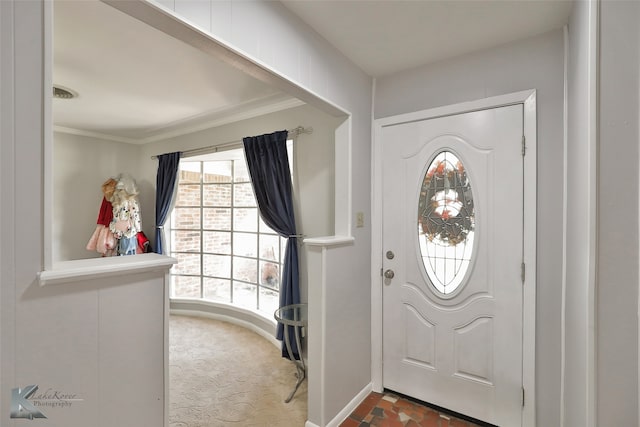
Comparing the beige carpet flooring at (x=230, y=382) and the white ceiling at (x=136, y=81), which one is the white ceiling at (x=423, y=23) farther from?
the beige carpet flooring at (x=230, y=382)

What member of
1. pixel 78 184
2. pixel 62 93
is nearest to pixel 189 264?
pixel 78 184

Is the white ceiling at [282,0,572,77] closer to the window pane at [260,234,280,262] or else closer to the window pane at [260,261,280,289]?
the window pane at [260,234,280,262]

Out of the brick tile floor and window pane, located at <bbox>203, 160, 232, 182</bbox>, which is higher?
window pane, located at <bbox>203, 160, 232, 182</bbox>

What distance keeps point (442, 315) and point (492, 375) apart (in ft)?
1.38

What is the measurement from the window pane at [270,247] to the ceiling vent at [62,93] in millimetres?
2097

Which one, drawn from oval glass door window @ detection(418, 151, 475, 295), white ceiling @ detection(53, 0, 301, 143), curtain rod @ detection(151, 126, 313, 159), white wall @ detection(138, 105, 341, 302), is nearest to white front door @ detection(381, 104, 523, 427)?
oval glass door window @ detection(418, 151, 475, 295)

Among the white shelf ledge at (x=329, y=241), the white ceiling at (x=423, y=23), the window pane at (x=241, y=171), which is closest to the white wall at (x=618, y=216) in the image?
the white ceiling at (x=423, y=23)

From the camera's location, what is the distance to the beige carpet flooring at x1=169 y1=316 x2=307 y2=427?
6.39 feet

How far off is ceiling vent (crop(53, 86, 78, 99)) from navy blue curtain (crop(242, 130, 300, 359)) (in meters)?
1.54

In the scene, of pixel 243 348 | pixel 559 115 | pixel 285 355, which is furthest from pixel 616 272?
pixel 243 348

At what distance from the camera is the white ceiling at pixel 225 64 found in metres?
1.49

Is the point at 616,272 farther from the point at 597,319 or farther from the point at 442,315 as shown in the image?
the point at 442,315

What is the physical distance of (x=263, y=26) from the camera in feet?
4.39

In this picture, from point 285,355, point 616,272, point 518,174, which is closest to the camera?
point 616,272
